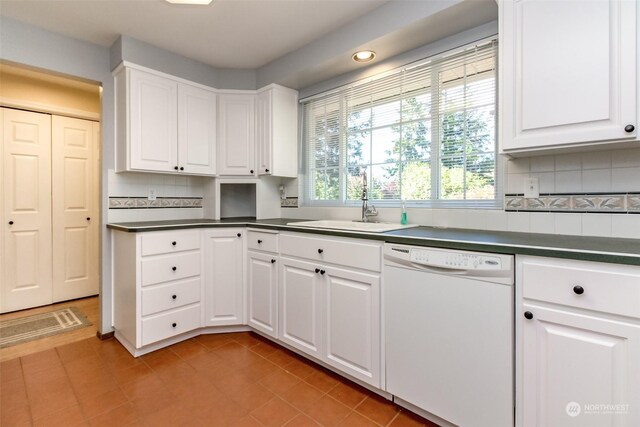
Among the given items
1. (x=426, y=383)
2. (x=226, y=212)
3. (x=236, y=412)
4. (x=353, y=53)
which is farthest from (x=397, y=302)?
(x=226, y=212)

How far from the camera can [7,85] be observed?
303cm

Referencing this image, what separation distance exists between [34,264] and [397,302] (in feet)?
12.4

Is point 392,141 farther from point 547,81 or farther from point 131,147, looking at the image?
point 131,147

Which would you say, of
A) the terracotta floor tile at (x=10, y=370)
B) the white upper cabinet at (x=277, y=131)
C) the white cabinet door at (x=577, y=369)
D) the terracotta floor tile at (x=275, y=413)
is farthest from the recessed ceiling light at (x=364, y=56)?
the terracotta floor tile at (x=10, y=370)

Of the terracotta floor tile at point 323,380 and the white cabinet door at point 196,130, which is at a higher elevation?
the white cabinet door at point 196,130

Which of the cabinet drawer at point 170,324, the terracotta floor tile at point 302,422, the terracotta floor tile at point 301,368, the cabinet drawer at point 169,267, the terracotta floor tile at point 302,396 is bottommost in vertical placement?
the terracotta floor tile at point 302,422

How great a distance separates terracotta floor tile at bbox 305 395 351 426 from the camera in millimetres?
1566

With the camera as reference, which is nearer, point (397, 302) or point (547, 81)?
point (547, 81)

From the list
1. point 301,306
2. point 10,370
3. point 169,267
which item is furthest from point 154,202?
point 301,306

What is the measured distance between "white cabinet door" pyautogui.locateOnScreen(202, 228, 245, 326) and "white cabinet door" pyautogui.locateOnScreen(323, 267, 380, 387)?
970mm

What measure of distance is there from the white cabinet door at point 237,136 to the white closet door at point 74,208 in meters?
1.83

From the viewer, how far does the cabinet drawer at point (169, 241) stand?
2.21 meters

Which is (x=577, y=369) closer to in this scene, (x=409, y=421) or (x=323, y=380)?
(x=409, y=421)

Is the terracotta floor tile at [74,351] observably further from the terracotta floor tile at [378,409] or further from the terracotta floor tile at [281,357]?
the terracotta floor tile at [378,409]
